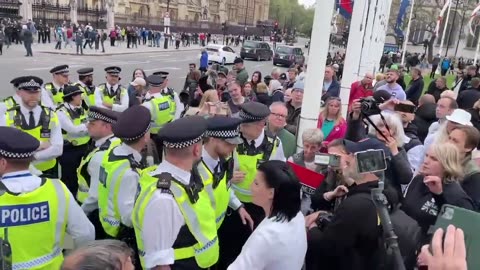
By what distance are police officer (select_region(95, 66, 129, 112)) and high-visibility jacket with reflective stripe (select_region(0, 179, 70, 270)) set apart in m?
4.56

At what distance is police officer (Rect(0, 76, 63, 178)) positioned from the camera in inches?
200

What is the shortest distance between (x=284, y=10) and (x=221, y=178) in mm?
127458

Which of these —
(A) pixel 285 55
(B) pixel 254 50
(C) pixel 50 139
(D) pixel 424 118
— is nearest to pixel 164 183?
(C) pixel 50 139

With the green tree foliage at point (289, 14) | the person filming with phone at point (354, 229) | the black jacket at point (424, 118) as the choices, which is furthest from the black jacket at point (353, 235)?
the green tree foliage at point (289, 14)

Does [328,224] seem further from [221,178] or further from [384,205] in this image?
[221,178]

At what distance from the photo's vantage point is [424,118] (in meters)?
7.18

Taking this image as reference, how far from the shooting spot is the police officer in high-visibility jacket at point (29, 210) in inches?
106

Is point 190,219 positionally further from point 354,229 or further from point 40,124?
point 40,124

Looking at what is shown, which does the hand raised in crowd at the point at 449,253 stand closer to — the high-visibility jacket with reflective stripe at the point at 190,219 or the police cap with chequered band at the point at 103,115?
the high-visibility jacket with reflective stripe at the point at 190,219

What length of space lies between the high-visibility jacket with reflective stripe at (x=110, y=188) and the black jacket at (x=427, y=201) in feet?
7.46

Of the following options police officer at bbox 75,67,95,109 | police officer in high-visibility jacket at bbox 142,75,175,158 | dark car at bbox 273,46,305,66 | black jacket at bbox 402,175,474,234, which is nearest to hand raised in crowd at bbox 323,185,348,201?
black jacket at bbox 402,175,474,234

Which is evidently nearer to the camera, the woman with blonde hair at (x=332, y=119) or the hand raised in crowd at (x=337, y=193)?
the hand raised in crowd at (x=337, y=193)

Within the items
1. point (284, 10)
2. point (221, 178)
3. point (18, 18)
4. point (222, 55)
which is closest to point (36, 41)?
point (18, 18)

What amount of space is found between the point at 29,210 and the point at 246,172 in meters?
2.10
